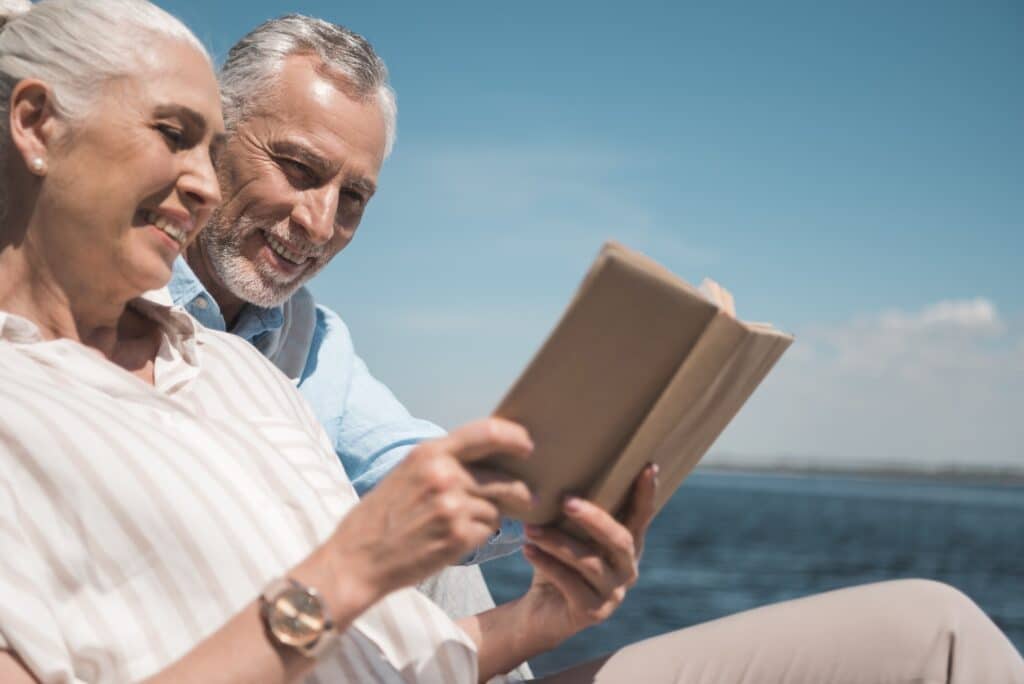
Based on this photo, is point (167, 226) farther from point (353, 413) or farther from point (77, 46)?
point (353, 413)

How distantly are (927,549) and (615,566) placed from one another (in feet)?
173

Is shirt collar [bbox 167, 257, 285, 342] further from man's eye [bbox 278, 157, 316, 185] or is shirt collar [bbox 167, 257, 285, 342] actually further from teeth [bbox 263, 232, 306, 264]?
man's eye [bbox 278, 157, 316, 185]

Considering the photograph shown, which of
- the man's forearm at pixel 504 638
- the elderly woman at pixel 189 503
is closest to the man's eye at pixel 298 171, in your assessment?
the elderly woman at pixel 189 503

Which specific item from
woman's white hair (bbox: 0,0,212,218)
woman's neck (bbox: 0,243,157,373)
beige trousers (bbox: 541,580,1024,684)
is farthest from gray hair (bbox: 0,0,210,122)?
beige trousers (bbox: 541,580,1024,684)

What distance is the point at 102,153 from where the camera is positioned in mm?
1773

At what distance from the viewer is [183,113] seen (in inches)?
73.6

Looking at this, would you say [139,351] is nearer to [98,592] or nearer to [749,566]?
[98,592]

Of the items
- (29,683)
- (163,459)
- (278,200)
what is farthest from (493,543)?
(29,683)

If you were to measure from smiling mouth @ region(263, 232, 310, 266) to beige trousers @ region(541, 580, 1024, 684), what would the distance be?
1.45 metres

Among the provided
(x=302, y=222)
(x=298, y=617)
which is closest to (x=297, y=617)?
(x=298, y=617)

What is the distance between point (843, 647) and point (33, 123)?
66.3 inches

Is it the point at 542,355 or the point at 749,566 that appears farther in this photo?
the point at 749,566

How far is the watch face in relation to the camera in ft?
4.45

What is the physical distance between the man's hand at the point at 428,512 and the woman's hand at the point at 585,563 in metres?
0.22
